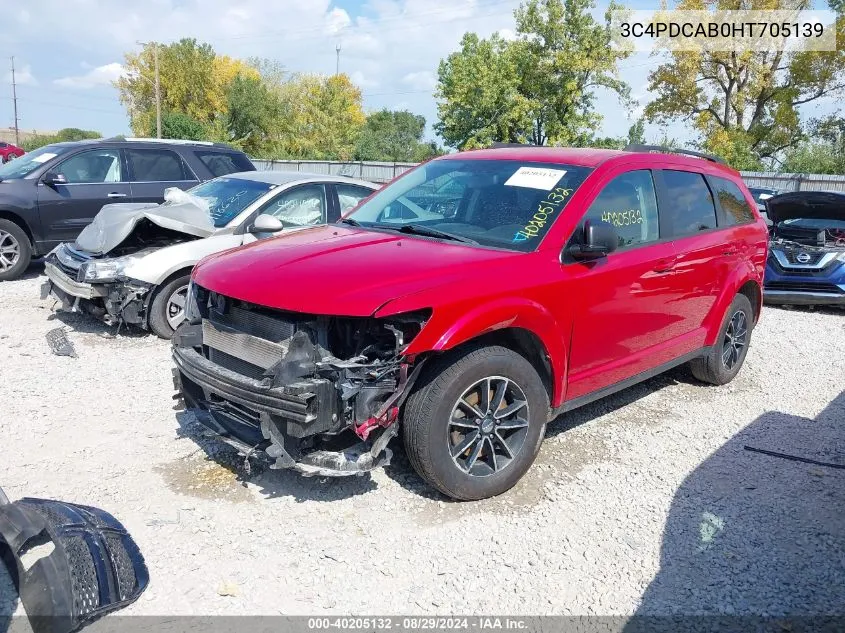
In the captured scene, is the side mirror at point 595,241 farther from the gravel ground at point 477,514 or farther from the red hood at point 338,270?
the gravel ground at point 477,514

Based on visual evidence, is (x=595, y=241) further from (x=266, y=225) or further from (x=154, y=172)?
(x=154, y=172)

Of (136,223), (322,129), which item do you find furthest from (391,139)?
(136,223)

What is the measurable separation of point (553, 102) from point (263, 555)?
40.3 metres

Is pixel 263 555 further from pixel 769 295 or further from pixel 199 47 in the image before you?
pixel 199 47

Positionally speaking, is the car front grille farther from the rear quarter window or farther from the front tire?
the rear quarter window

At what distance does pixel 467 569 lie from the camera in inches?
130

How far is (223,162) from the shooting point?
10.1m

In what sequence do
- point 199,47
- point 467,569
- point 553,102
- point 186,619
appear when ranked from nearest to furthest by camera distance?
point 186,619 < point 467,569 < point 553,102 < point 199,47

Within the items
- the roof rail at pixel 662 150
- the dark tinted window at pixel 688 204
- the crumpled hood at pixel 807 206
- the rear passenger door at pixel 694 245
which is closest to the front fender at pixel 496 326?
the rear passenger door at pixel 694 245

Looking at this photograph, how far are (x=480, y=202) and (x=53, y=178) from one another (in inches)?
281

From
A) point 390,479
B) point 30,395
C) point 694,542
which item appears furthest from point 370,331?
point 30,395

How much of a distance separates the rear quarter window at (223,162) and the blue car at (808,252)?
776 centimetres

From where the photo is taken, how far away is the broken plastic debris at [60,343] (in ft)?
20.5

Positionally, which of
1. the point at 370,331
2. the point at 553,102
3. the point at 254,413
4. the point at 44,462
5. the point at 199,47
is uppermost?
the point at 199,47
